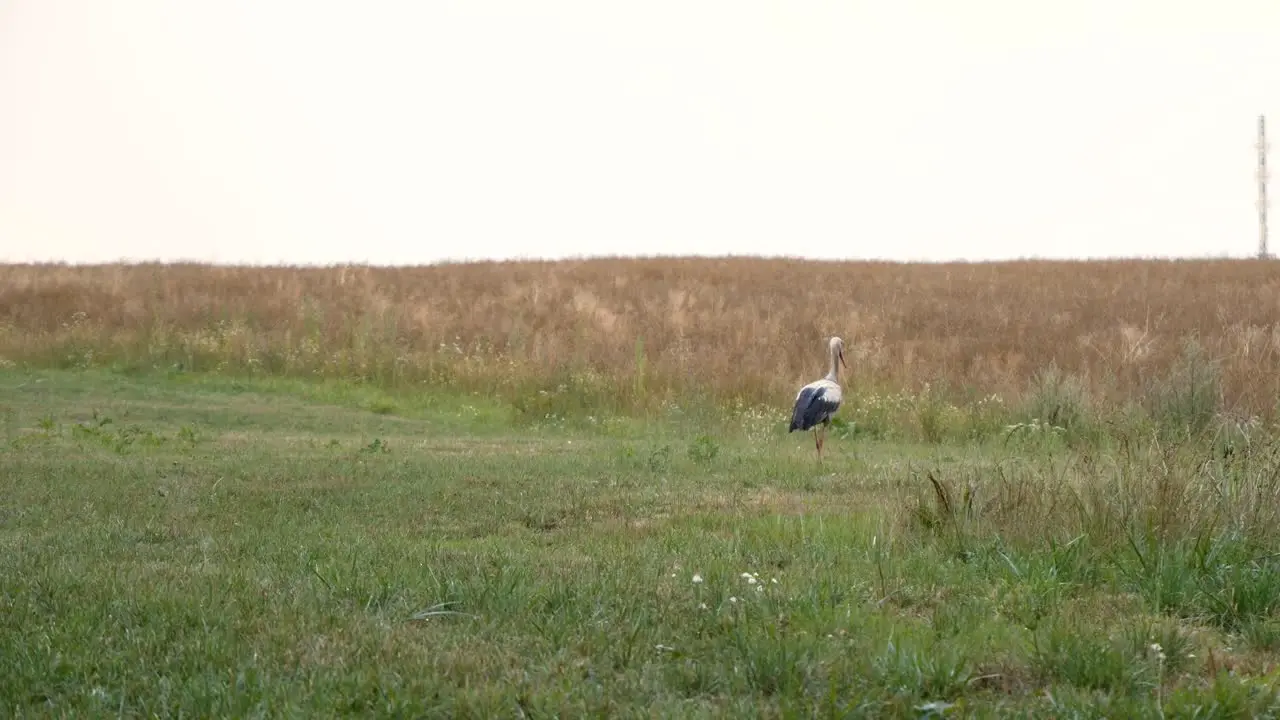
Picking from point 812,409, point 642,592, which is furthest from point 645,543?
point 812,409

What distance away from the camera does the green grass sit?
468 cm

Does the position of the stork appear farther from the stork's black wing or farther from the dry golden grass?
the dry golden grass

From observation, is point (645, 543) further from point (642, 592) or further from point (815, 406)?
point (815, 406)

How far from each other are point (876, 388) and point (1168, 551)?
556 inches

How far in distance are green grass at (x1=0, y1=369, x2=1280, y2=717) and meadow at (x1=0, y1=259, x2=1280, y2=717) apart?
0.08ft

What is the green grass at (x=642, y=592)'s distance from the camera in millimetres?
4684

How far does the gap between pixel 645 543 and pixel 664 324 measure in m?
19.8

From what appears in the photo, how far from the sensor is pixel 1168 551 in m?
6.80

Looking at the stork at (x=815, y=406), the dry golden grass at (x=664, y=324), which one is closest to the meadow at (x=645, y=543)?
the dry golden grass at (x=664, y=324)

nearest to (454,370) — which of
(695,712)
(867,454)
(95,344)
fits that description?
(95,344)

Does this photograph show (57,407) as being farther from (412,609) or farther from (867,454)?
(412,609)

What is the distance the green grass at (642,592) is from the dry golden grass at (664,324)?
984 centimetres

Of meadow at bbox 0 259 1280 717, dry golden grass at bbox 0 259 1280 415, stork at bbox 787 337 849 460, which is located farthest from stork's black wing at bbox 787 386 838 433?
dry golden grass at bbox 0 259 1280 415

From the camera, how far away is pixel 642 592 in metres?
6.19
